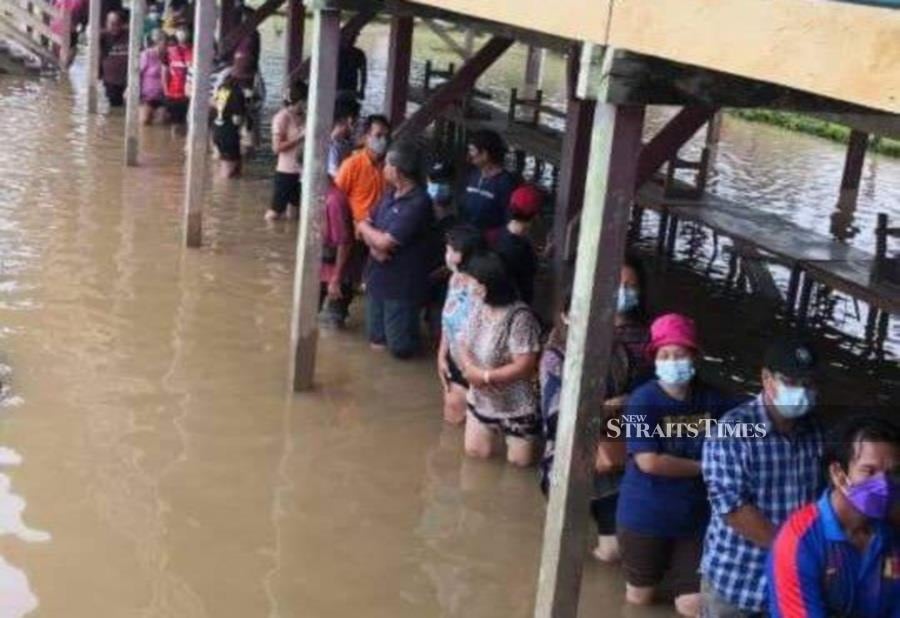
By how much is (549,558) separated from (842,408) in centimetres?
451

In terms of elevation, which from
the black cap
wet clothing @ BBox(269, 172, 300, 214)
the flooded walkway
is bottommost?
the flooded walkway

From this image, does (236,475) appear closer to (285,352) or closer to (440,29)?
(285,352)

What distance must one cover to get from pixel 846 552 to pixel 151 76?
48.8 feet

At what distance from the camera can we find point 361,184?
9.30 metres

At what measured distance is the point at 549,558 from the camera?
4863mm

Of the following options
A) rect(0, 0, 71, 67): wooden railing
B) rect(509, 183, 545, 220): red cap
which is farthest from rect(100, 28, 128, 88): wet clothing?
rect(509, 183, 545, 220): red cap

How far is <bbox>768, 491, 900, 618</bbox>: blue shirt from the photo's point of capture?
3.73 meters

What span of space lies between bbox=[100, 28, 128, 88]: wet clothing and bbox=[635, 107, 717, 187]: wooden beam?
1215 cm

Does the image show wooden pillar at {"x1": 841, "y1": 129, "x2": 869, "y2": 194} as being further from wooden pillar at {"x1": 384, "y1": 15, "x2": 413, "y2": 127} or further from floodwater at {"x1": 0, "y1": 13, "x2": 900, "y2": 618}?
wooden pillar at {"x1": 384, "y1": 15, "x2": 413, "y2": 127}

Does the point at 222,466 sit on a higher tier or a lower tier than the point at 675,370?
lower

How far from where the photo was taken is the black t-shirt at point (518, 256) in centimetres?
802

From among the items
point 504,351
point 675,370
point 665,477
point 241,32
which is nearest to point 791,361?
point 675,370

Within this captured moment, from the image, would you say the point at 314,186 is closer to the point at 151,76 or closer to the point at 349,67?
the point at 349,67

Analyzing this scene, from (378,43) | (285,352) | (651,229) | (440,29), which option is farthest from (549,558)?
(378,43)
